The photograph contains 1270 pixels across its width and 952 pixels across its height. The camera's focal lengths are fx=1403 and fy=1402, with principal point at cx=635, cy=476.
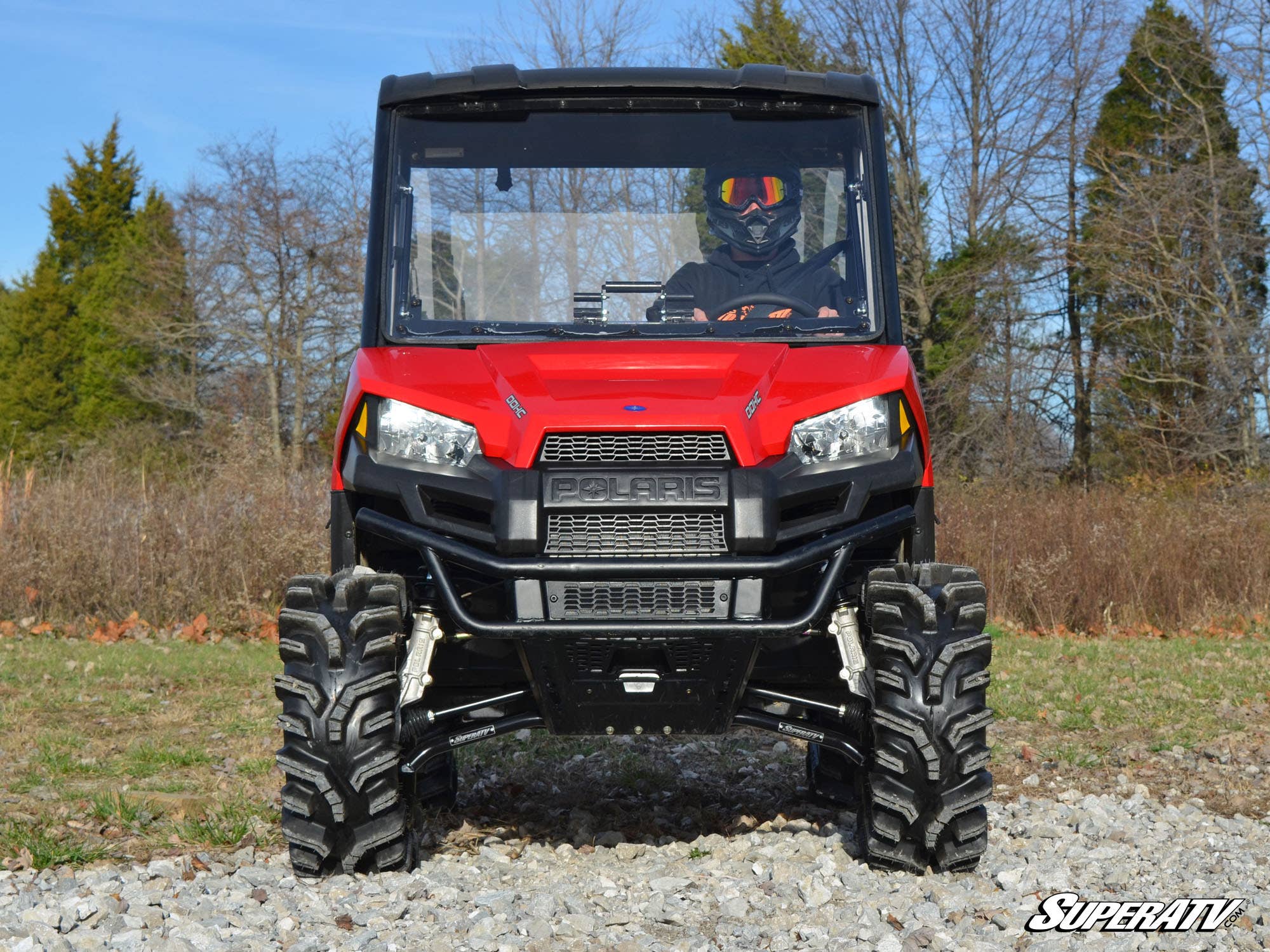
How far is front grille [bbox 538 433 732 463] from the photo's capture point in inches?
161

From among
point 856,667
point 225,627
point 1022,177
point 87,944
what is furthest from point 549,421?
point 1022,177

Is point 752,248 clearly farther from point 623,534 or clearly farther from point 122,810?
point 122,810

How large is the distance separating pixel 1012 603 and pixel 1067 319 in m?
13.7

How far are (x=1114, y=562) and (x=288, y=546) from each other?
8453mm

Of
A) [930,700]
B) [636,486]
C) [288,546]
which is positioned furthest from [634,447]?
[288,546]

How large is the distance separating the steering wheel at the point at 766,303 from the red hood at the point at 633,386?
32 centimetres

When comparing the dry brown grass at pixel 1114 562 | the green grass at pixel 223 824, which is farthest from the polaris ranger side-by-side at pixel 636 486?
the dry brown grass at pixel 1114 562

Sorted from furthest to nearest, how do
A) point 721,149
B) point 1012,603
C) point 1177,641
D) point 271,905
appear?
point 1012,603
point 1177,641
point 721,149
point 271,905

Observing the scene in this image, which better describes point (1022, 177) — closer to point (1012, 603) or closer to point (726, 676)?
point (1012, 603)

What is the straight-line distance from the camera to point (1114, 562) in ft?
48.2

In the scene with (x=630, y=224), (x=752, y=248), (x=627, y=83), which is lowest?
(x=752, y=248)

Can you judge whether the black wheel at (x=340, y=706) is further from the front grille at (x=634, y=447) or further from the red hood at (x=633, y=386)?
the front grille at (x=634, y=447)

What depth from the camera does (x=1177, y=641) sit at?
1290 centimetres

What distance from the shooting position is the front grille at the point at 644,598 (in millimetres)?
4090
